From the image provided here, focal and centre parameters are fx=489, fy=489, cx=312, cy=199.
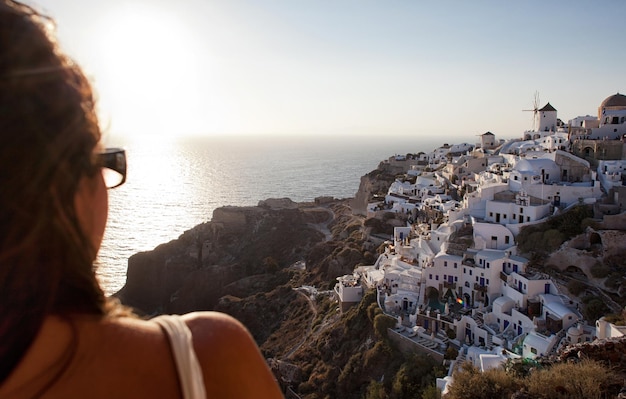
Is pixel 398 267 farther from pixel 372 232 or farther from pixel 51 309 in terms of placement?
pixel 51 309

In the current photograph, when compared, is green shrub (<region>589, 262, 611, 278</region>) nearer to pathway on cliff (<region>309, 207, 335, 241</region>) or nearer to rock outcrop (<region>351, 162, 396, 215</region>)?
pathway on cliff (<region>309, 207, 335, 241</region>)

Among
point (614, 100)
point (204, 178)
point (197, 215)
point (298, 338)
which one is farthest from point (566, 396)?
point (204, 178)

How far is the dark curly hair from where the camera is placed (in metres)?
0.79

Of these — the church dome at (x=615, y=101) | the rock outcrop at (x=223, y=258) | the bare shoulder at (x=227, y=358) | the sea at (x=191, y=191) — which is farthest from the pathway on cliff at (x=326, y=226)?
the bare shoulder at (x=227, y=358)

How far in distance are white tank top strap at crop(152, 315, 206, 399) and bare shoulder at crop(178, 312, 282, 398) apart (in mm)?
24

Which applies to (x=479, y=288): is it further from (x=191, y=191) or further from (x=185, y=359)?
(x=191, y=191)

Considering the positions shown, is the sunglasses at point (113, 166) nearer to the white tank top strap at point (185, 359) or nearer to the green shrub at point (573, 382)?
the white tank top strap at point (185, 359)

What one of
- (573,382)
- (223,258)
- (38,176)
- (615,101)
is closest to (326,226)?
(223,258)

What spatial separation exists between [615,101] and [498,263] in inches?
634

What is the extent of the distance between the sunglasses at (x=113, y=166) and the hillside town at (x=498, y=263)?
41.4 ft

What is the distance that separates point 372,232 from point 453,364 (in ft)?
51.6

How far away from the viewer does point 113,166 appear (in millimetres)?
1004

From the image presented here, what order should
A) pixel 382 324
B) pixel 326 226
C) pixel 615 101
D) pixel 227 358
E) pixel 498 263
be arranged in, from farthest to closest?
pixel 326 226
pixel 615 101
pixel 498 263
pixel 382 324
pixel 227 358

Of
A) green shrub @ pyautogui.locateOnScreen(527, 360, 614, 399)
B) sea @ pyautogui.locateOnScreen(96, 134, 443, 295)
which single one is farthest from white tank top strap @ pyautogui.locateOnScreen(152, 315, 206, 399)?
sea @ pyautogui.locateOnScreen(96, 134, 443, 295)
